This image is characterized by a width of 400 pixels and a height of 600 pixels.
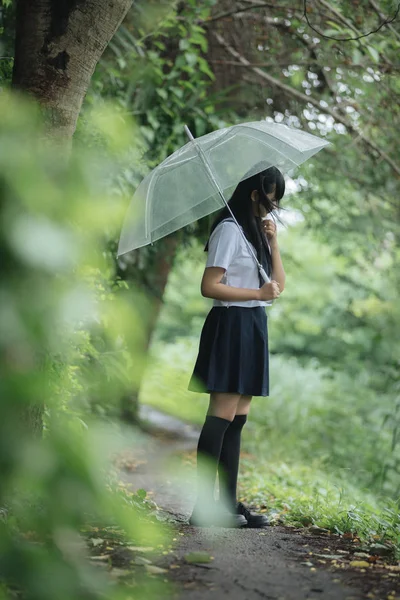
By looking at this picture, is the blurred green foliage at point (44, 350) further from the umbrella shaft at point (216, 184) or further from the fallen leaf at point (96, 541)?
the umbrella shaft at point (216, 184)

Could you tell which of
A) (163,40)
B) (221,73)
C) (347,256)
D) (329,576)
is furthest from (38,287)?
(347,256)

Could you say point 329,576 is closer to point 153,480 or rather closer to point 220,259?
point 220,259

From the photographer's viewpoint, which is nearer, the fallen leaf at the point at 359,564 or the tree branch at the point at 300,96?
the fallen leaf at the point at 359,564

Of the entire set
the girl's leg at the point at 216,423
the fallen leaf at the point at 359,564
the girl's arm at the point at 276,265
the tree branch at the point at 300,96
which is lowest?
the fallen leaf at the point at 359,564

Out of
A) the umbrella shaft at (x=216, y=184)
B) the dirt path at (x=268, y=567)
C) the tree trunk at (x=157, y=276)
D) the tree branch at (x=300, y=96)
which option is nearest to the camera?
the dirt path at (x=268, y=567)

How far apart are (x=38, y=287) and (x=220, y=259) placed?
8.39ft

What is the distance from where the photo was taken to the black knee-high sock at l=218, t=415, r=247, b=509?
3.58m

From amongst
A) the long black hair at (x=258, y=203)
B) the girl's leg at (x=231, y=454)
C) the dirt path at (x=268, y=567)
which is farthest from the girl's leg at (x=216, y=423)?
the long black hair at (x=258, y=203)

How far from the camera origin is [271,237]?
354cm

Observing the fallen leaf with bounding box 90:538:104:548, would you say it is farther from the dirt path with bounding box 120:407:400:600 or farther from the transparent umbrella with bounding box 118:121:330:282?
the transparent umbrella with bounding box 118:121:330:282

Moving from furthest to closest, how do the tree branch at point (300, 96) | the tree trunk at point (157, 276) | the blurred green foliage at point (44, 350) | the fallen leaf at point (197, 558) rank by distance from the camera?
1. the tree trunk at point (157, 276)
2. the tree branch at point (300, 96)
3. the fallen leaf at point (197, 558)
4. the blurred green foliage at point (44, 350)

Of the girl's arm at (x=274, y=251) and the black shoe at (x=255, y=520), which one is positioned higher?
the girl's arm at (x=274, y=251)

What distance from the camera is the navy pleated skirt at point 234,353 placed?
3.37 m

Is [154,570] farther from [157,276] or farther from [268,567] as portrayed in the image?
[157,276]
